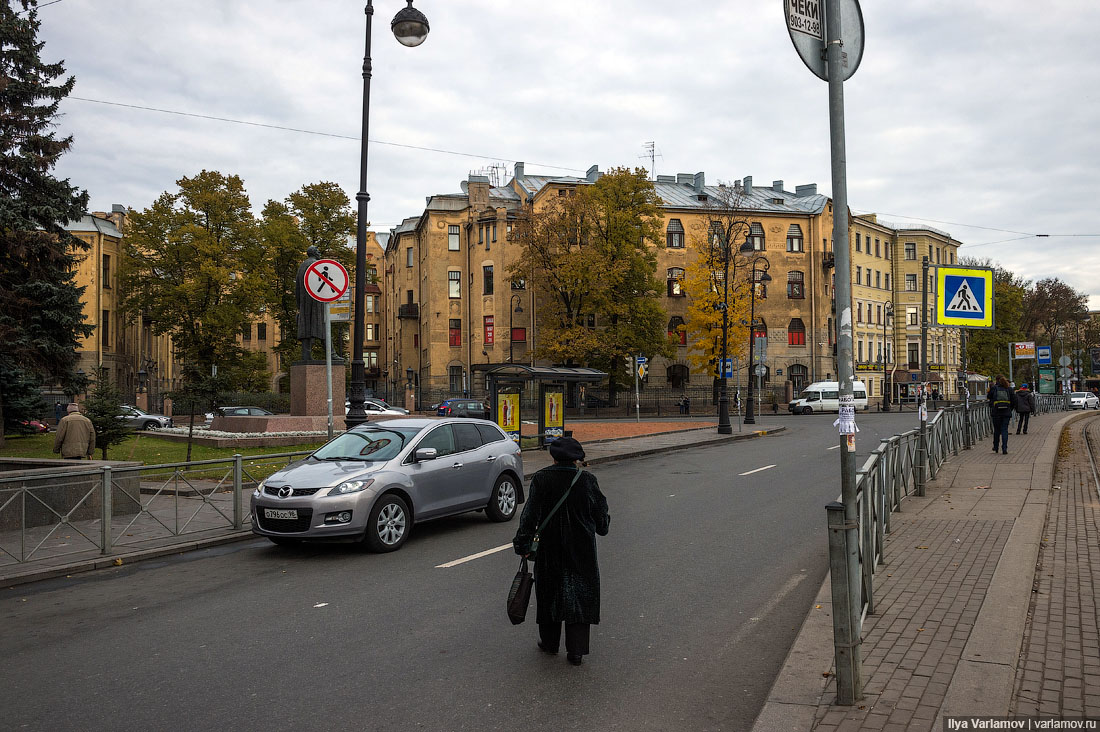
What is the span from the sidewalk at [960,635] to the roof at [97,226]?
62188 mm

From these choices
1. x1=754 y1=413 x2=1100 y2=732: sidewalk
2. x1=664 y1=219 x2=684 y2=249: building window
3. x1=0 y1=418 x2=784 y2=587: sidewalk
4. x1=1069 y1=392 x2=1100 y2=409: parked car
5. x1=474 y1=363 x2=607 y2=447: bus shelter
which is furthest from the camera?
x1=1069 y1=392 x2=1100 y2=409: parked car

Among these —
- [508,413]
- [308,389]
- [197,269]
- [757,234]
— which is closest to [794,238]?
[757,234]

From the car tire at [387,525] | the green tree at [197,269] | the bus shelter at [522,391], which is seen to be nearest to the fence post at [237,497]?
the car tire at [387,525]

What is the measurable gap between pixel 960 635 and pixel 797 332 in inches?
2492

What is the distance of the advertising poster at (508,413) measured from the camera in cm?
2069

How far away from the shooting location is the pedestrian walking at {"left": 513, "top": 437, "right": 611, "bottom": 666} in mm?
5441

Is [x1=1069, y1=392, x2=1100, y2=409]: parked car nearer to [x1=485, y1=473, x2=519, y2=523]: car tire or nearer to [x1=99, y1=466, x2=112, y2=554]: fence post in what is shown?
[x1=485, y1=473, x2=519, y2=523]: car tire

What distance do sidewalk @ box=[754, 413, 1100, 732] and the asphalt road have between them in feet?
1.13

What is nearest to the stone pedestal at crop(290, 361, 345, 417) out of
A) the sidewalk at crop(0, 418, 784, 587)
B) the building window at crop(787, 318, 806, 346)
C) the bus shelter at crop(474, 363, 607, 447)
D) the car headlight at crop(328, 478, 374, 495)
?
the bus shelter at crop(474, 363, 607, 447)

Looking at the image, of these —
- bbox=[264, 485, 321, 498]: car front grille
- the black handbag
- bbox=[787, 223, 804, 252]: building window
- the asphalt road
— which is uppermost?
bbox=[787, 223, 804, 252]: building window

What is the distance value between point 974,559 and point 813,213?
6268 centimetres

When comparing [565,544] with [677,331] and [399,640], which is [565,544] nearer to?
[399,640]

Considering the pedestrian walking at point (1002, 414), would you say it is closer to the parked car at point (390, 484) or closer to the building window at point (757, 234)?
the parked car at point (390, 484)

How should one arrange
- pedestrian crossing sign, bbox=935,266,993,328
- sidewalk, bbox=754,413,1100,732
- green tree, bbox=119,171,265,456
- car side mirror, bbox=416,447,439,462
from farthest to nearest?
green tree, bbox=119,171,265,456
pedestrian crossing sign, bbox=935,266,993,328
car side mirror, bbox=416,447,439,462
sidewalk, bbox=754,413,1100,732
